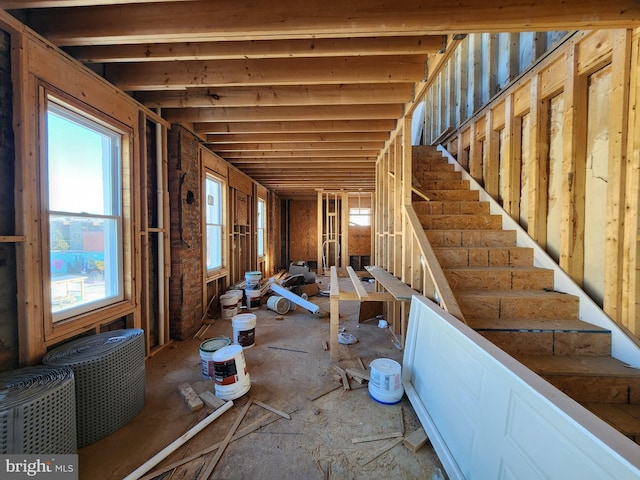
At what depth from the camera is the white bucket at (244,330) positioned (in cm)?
333

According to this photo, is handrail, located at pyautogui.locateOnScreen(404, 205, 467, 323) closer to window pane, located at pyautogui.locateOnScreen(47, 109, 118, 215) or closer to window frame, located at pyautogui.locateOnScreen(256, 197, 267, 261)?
window pane, located at pyautogui.locateOnScreen(47, 109, 118, 215)

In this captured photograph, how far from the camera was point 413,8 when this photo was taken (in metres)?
1.82

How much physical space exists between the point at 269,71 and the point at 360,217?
8.10 metres

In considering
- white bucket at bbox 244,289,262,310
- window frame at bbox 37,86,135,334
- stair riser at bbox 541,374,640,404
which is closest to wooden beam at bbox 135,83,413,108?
window frame at bbox 37,86,135,334

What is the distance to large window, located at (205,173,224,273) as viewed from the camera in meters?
4.86

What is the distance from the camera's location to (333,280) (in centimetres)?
387

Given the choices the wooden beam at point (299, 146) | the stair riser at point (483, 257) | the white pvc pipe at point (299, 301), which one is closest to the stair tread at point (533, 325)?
the stair riser at point (483, 257)

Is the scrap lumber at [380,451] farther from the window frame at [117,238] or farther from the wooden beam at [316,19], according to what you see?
the wooden beam at [316,19]

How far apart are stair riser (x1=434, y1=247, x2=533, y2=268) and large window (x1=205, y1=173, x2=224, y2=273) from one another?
3.89m

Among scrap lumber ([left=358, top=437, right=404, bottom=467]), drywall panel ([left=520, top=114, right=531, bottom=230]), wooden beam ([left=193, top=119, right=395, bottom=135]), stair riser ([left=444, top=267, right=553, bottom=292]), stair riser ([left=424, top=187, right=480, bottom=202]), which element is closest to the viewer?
scrap lumber ([left=358, top=437, right=404, bottom=467])

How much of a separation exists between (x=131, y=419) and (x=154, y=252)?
1.93m

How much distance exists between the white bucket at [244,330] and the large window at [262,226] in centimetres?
478

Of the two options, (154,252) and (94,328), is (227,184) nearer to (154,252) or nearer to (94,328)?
(154,252)

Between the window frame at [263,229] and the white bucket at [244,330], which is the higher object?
the window frame at [263,229]
